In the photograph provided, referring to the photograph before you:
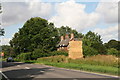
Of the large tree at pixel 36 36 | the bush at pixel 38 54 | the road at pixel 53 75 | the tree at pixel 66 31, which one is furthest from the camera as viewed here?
the tree at pixel 66 31

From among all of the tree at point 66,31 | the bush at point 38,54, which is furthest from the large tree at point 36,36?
the tree at point 66,31

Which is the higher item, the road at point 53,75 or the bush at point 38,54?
the bush at point 38,54

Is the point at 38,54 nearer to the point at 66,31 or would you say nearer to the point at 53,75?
the point at 53,75

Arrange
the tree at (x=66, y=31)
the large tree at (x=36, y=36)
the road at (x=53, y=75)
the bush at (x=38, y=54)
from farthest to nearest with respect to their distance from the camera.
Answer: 1. the tree at (x=66, y=31)
2. the large tree at (x=36, y=36)
3. the bush at (x=38, y=54)
4. the road at (x=53, y=75)

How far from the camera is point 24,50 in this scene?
89.9m

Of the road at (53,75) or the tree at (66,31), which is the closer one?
the road at (53,75)

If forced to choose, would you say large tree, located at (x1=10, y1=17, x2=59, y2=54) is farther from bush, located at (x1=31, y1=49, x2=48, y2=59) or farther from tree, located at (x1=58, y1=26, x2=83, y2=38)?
tree, located at (x1=58, y1=26, x2=83, y2=38)

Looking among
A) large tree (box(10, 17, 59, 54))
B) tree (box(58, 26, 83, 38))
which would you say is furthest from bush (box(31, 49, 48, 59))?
tree (box(58, 26, 83, 38))

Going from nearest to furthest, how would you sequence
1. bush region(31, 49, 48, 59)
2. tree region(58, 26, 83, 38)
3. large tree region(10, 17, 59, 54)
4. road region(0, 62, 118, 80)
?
road region(0, 62, 118, 80) → bush region(31, 49, 48, 59) → large tree region(10, 17, 59, 54) → tree region(58, 26, 83, 38)

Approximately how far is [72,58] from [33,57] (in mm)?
31511

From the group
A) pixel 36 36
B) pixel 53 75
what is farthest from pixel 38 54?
pixel 53 75

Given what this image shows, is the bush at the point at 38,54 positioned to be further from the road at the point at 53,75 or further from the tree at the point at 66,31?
the tree at the point at 66,31

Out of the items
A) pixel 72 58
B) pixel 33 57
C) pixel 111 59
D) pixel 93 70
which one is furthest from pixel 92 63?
pixel 33 57

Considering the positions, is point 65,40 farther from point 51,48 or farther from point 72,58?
point 72,58
